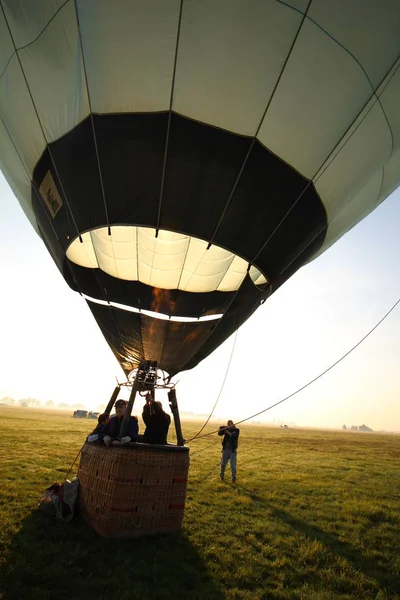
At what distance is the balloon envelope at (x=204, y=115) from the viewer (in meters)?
3.29

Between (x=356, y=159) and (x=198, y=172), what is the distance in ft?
6.97

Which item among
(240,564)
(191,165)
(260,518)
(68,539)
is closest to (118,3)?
(191,165)

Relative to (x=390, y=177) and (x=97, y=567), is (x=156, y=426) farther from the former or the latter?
(x=390, y=177)

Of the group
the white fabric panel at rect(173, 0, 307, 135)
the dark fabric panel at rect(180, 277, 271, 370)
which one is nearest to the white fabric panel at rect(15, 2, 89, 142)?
the white fabric panel at rect(173, 0, 307, 135)

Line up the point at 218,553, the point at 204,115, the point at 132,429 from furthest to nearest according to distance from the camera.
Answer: the point at 132,429 → the point at 218,553 → the point at 204,115

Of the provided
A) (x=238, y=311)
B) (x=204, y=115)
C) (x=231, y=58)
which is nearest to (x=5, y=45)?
(x=204, y=115)

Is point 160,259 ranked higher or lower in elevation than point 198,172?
lower

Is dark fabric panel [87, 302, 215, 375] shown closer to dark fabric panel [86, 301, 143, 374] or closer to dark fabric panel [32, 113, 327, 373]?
dark fabric panel [86, 301, 143, 374]

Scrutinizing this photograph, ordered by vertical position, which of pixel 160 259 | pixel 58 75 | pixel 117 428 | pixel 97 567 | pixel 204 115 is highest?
pixel 58 75

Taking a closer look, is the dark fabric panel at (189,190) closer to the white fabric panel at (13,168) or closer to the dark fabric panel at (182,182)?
the dark fabric panel at (182,182)

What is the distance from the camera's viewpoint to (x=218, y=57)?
336 cm

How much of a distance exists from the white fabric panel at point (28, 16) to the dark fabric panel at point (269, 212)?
244 centimetres

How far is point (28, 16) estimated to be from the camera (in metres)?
3.52

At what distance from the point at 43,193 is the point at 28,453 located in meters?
8.43
